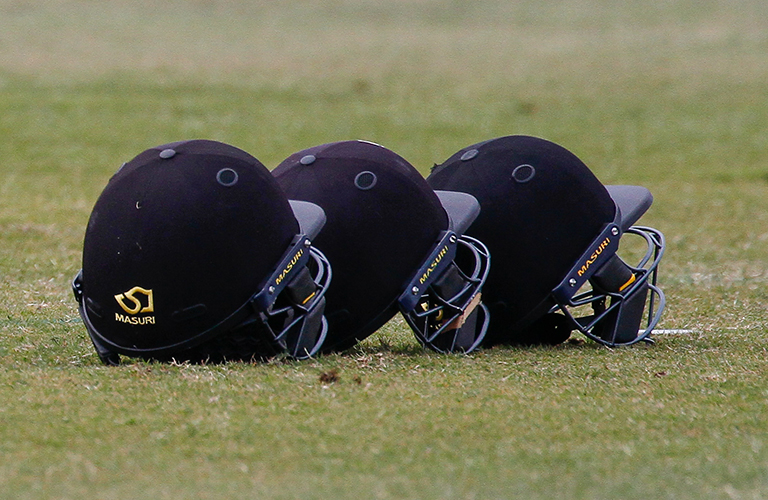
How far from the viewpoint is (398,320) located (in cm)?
1021

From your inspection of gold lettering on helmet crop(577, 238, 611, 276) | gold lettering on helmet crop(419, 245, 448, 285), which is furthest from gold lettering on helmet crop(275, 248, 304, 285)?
gold lettering on helmet crop(577, 238, 611, 276)

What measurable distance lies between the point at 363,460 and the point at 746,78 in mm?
32835

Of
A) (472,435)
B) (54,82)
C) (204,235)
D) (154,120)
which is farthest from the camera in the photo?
(54,82)

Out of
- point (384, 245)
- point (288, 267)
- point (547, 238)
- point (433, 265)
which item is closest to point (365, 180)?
point (384, 245)

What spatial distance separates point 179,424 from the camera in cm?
603

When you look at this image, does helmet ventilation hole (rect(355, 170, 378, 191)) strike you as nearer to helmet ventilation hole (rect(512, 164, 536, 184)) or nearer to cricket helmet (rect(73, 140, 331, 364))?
cricket helmet (rect(73, 140, 331, 364))

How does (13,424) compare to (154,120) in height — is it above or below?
above

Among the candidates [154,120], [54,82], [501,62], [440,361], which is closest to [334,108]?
[154,120]

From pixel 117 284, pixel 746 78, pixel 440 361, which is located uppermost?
pixel 117 284

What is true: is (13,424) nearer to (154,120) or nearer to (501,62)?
(154,120)

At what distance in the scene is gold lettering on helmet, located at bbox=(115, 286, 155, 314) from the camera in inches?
276

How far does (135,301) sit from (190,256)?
0.39 meters

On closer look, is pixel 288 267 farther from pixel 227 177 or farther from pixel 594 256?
pixel 594 256

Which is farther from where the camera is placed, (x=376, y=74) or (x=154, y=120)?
(x=376, y=74)
